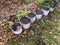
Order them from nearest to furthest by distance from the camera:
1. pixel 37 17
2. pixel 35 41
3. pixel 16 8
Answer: pixel 35 41
pixel 37 17
pixel 16 8

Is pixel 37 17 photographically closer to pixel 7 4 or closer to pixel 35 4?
pixel 35 4

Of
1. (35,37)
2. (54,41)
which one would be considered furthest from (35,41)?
(54,41)

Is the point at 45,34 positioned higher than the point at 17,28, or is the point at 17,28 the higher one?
the point at 17,28

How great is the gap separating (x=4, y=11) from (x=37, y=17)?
146cm

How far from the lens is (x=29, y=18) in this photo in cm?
→ 649

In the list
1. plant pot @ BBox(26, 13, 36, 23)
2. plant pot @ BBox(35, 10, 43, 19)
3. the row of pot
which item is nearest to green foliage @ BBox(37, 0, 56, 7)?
the row of pot

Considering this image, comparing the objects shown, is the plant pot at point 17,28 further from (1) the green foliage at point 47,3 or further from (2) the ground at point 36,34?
(1) the green foliage at point 47,3

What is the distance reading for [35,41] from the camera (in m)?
6.00

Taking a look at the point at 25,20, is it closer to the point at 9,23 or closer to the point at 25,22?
the point at 25,22

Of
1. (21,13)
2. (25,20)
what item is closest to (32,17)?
(25,20)

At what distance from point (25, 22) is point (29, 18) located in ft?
0.92

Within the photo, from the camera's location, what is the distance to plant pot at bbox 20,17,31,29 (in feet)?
20.3

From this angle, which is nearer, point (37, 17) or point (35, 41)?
point (35, 41)

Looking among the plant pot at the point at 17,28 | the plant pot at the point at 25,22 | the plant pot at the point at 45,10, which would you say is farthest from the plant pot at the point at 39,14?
the plant pot at the point at 17,28
